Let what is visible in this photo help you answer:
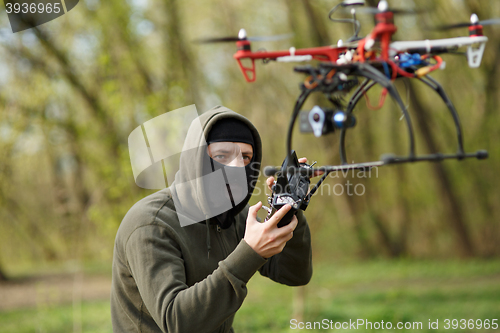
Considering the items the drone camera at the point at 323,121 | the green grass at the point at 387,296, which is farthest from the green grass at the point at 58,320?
the drone camera at the point at 323,121

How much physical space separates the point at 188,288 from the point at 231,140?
2.45 feet

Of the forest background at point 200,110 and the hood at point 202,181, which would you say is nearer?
the hood at point 202,181

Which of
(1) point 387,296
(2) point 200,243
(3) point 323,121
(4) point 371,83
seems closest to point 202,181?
(2) point 200,243

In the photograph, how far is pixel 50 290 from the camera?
9.07m

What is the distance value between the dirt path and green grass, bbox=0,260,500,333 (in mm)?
423

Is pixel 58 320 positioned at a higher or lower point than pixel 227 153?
lower

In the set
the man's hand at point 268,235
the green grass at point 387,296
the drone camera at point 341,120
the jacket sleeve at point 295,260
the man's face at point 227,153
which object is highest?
the drone camera at point 341,120

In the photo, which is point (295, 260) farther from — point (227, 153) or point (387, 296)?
point (387, 296)

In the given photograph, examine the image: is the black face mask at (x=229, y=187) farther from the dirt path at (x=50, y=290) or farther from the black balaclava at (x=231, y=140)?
the dirt path at (x=50, y=290)

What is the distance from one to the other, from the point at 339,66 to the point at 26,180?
11.0 meters

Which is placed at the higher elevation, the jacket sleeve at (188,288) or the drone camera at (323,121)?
the drone camera at (323,121)

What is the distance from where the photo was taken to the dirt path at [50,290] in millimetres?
8383

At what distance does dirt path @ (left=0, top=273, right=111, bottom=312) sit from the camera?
838 centimetres

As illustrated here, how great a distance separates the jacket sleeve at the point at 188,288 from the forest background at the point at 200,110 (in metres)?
4.33
